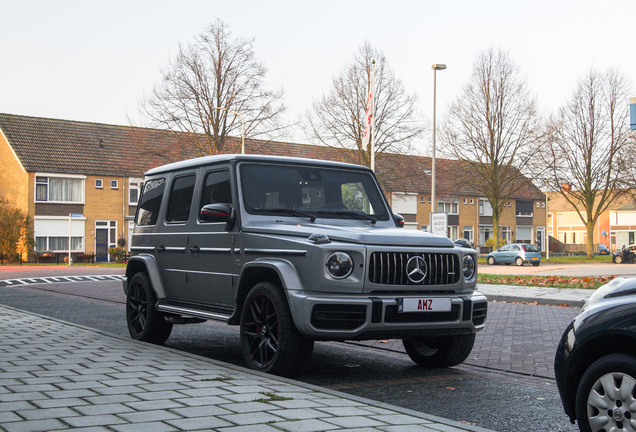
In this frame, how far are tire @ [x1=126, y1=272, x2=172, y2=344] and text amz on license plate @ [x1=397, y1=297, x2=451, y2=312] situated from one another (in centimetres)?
347

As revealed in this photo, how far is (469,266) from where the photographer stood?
23.0 feet

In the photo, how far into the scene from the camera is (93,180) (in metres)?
51.6

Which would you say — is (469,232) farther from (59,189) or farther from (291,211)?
(291,211)

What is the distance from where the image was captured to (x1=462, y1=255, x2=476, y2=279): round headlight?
6977mm

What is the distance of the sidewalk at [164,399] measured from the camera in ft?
14.1

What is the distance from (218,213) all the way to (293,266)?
117cm

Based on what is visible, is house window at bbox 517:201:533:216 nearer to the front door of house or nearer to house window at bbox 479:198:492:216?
house window at bbox 479:198:492:216

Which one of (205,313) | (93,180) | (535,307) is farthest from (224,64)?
(205,313)

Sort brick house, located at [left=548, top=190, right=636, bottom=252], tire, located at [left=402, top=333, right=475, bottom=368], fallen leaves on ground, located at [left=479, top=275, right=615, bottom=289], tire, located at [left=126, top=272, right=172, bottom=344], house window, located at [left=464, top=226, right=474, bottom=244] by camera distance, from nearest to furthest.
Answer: tire, located at [left=402, top=333, right=475, bottom=368] → tire, located at [left=126, top=272, right=172, bottom=344] → fallen leaves on ground, located at [left=479, top=275, right=615, bottom=289] → house window, located at [left=464, top=226, right=474, bottom=244] → brick house, located at [left=548, top=190, right=636, bottom=252]

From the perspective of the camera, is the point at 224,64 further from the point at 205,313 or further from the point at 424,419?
the point at 424,419

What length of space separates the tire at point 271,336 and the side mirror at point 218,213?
0.91m

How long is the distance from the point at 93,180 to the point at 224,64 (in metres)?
17.1

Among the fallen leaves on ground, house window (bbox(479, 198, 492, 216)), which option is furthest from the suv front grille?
house window (bbox(479, 198, 492, 216))

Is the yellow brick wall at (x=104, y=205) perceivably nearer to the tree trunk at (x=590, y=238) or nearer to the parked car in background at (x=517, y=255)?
the parked car in background at (x=517, y=255)
